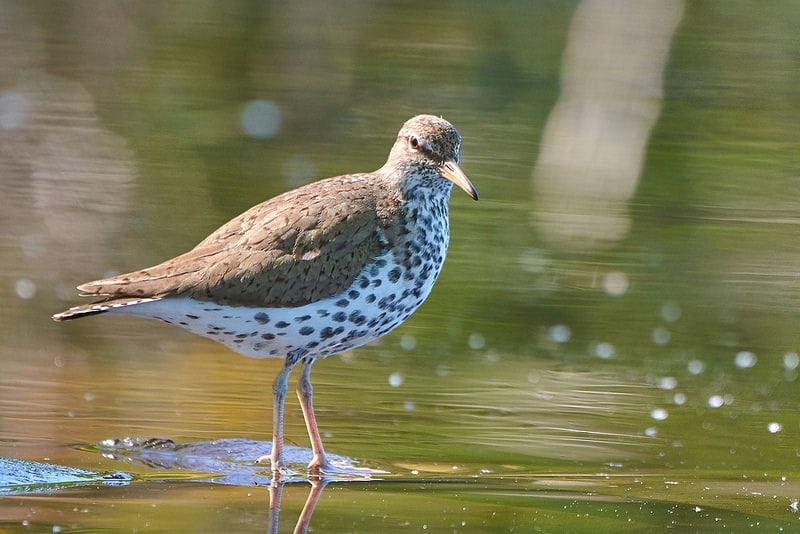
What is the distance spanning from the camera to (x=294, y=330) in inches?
260

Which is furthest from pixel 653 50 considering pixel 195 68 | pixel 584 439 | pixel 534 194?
pixel 584 439

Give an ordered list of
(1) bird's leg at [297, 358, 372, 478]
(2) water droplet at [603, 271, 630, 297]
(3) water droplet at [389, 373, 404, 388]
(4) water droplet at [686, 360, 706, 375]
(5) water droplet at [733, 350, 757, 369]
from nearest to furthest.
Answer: (1) bird's leg at [297, 358, 372, 478] < (3) water droplet at [389, 373, 404, 388] < (4) water droplet at [686, 360, 706, 375] < (5) water droplet at [733, 350, 757, 369] < (2) water droplet at [603, 271, 630, 297]

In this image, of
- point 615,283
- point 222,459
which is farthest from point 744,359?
point 222,459

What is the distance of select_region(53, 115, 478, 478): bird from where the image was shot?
257 inches

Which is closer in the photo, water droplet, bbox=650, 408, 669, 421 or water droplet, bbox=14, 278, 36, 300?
water droplet, bbox=650, 408, 669, 421

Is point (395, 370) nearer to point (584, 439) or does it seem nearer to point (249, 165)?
point (584, 439)

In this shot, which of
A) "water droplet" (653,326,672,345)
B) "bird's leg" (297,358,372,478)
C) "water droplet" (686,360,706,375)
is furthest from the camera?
"water droplet" (653,326,672,345)

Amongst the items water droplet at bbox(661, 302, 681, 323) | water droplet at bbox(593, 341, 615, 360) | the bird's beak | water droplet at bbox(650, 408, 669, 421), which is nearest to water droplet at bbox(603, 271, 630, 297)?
water droplet at bbox(661, 302, 681, 323)

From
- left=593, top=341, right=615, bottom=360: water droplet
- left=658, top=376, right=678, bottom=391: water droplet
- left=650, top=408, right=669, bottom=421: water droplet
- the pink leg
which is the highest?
left=593, top=341, right=615, bottom=360: water droplet

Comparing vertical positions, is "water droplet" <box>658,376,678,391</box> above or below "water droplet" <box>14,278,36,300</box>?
above

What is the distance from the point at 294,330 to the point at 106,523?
173 cm

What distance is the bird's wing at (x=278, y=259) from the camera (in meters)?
6.54

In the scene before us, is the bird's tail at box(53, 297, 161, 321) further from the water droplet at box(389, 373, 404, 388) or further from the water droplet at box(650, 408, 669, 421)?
the water droplet at box(650, 408, 669, 421)

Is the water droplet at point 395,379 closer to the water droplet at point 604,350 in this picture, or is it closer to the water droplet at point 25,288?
the water droplet at point 604,350
